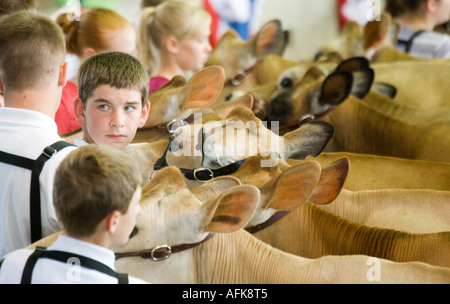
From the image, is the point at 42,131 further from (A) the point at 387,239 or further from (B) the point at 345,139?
(B) the point at 345,139

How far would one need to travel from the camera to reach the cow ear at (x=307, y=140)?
108 inches

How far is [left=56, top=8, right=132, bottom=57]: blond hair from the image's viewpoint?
10.5ft

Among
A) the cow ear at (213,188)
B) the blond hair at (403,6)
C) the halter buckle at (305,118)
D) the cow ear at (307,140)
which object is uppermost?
the blond hair at (403,6)

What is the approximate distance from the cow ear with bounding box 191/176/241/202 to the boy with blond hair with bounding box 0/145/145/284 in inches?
19.1

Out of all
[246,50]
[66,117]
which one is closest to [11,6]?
[66,117]

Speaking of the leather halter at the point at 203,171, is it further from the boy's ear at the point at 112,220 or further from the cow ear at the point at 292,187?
the boy's ear at the point at 112,220

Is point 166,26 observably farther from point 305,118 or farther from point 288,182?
point 288,182

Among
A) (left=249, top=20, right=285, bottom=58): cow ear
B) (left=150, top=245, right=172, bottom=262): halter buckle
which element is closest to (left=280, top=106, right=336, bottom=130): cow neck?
(left=249, top=20, right=285, bottom=58): cow ear

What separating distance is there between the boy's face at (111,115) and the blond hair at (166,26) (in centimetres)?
166

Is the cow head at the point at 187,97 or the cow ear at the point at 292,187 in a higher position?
the cow head at the point at 187,97

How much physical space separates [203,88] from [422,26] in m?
3.14

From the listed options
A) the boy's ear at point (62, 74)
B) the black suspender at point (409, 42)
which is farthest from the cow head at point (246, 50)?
the boy's ear at point (62, 74)

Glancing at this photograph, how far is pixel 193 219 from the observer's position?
187cm
